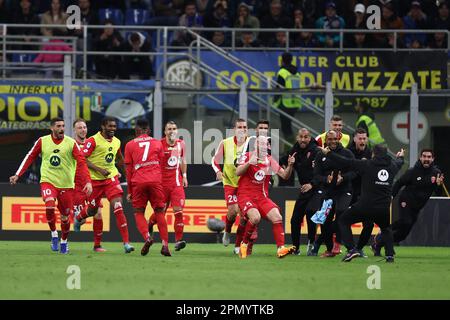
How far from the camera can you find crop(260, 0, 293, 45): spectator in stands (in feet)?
96.8

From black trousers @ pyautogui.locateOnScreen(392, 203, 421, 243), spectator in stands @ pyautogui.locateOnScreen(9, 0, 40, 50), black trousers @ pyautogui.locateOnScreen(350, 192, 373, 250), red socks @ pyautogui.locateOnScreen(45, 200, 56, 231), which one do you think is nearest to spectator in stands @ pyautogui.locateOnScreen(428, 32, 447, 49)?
black trousers @ pyautogui.locateOnScreen(392, 203, 421, 243)

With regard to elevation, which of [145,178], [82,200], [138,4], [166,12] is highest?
[138,4]

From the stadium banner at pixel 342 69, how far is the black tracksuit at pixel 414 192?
5566 millimetres

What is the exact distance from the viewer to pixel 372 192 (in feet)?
63.2

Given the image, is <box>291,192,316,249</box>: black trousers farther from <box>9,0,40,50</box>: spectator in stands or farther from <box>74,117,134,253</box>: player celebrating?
<box>9,0,40,50</box>: spectator in stands

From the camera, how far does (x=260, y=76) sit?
27438 millimetres

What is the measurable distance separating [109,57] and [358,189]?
26.8 feet

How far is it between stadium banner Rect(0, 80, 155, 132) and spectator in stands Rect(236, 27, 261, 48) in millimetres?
3850

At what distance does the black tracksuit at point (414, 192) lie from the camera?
72.9 ft

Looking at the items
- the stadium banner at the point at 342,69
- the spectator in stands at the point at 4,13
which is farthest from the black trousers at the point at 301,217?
the spectator in stands at the point at 4,13

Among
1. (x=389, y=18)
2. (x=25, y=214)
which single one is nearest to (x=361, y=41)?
(x=389, y=18)

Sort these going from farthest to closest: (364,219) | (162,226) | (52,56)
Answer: (52,56)
(162,226)
(364,219)

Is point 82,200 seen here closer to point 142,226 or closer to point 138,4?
point 142,226
